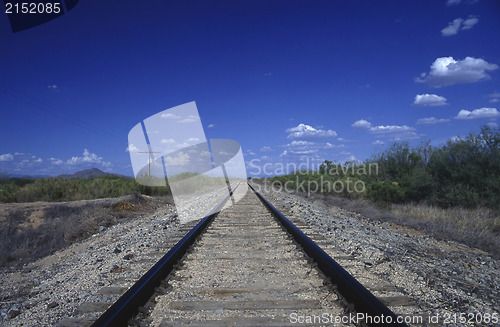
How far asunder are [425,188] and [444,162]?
1541 mm

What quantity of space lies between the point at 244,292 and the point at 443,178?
16.1 meters

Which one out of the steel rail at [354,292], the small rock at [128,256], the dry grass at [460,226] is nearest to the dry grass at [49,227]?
the small rock at [128,256]

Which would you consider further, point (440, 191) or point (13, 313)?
point (440, 191)

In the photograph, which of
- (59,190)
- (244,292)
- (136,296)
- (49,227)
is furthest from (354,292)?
(59,190)

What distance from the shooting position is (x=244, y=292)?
369 cm

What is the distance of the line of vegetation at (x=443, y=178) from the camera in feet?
47.3

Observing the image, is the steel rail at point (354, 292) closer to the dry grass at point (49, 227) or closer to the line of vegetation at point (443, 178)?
the dry grass at point (49, 227)

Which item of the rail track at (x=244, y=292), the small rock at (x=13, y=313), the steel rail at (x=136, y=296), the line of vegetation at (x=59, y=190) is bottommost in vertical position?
the small rock at (x=13, y=313)

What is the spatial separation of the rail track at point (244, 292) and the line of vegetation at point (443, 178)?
1210 centimetres

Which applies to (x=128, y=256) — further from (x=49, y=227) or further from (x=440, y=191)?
(x=440, y=191)

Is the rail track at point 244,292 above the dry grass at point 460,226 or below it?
above

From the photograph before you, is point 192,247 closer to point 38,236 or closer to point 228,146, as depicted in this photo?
point 38,236

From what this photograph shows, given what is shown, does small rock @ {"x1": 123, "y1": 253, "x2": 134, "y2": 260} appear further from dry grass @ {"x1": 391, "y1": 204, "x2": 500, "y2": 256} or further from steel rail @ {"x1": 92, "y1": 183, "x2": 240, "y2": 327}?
dry grass @ {"x1": 391, "y1": 204, "x2": 500, "y2": 256}

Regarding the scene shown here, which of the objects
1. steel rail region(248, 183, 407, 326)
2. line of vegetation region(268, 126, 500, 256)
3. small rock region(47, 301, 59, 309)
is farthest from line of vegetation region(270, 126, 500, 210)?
small rock region(47, 301, 59, 309)
